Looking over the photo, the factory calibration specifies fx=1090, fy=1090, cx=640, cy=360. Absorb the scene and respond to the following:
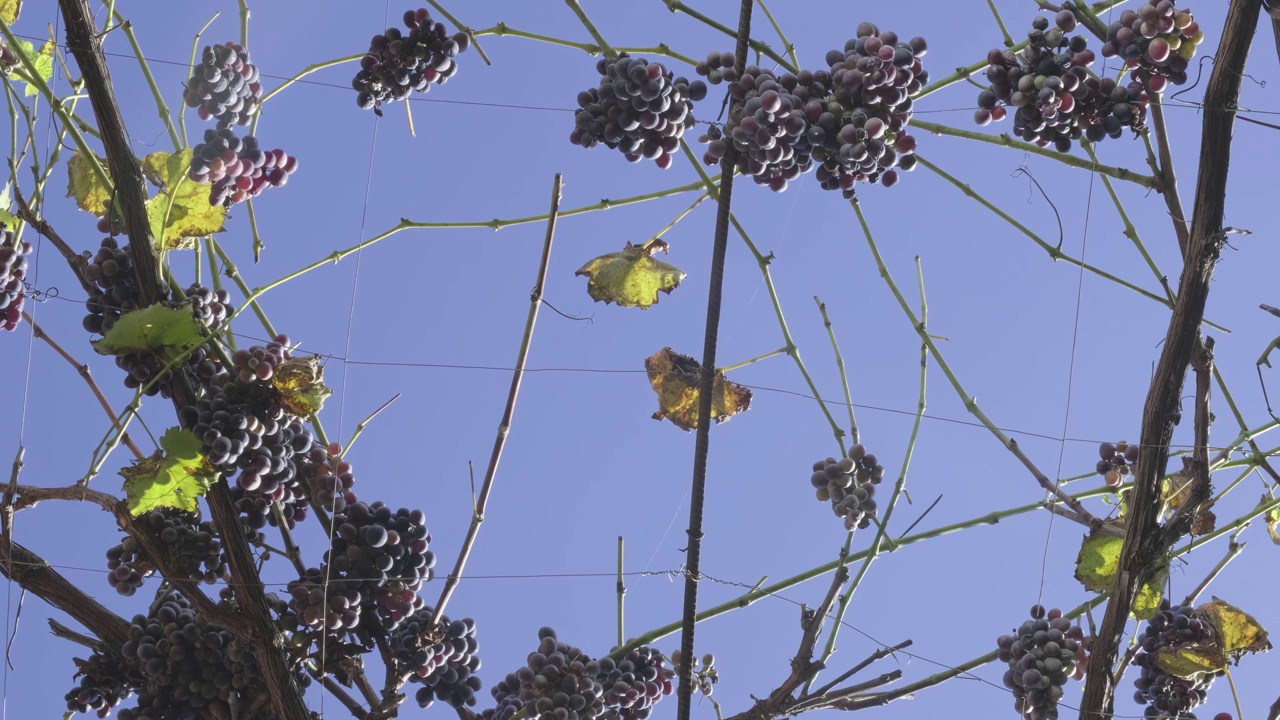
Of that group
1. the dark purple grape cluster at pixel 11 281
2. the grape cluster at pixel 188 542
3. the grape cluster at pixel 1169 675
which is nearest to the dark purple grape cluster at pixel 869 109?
the grape cluster at pixel 1169 675

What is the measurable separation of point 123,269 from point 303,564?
0.43 meters

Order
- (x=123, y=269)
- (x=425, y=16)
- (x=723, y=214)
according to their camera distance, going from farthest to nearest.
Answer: (x=425, y=16) → (x=123, y=269) → (x=723, y=214)

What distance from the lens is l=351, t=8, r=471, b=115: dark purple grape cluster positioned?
1.47 meters

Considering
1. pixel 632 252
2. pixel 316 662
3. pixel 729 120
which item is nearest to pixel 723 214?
pixel 729 120

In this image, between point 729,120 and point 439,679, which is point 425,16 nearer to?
point 729,120

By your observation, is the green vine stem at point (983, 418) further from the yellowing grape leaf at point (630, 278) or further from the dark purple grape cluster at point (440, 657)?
the dark purple grape cluster at point (440, 657)

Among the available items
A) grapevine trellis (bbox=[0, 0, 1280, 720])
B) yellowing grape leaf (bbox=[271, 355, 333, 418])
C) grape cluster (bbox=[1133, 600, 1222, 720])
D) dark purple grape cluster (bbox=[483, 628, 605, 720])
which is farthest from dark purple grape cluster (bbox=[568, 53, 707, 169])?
grape cluster (bbox=[1133, 600, 1222, 720])

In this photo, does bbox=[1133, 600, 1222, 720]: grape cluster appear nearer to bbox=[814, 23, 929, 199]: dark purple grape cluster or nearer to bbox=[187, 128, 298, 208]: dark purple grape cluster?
bbox=[814, 23, 929, 199]: dark purple grape cluster

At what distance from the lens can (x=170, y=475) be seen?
1243 mm

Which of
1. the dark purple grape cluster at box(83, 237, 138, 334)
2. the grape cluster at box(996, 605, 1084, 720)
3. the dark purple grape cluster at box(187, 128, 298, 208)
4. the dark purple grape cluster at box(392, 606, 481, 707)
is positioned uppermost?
the dark purple grape cluster at box(187, 128, 298, 208)

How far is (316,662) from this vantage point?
1.50m

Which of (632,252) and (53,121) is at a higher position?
(53,121)

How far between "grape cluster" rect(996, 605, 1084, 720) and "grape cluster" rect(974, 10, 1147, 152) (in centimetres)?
58

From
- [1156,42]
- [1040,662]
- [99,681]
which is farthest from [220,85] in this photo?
[1040,662]
